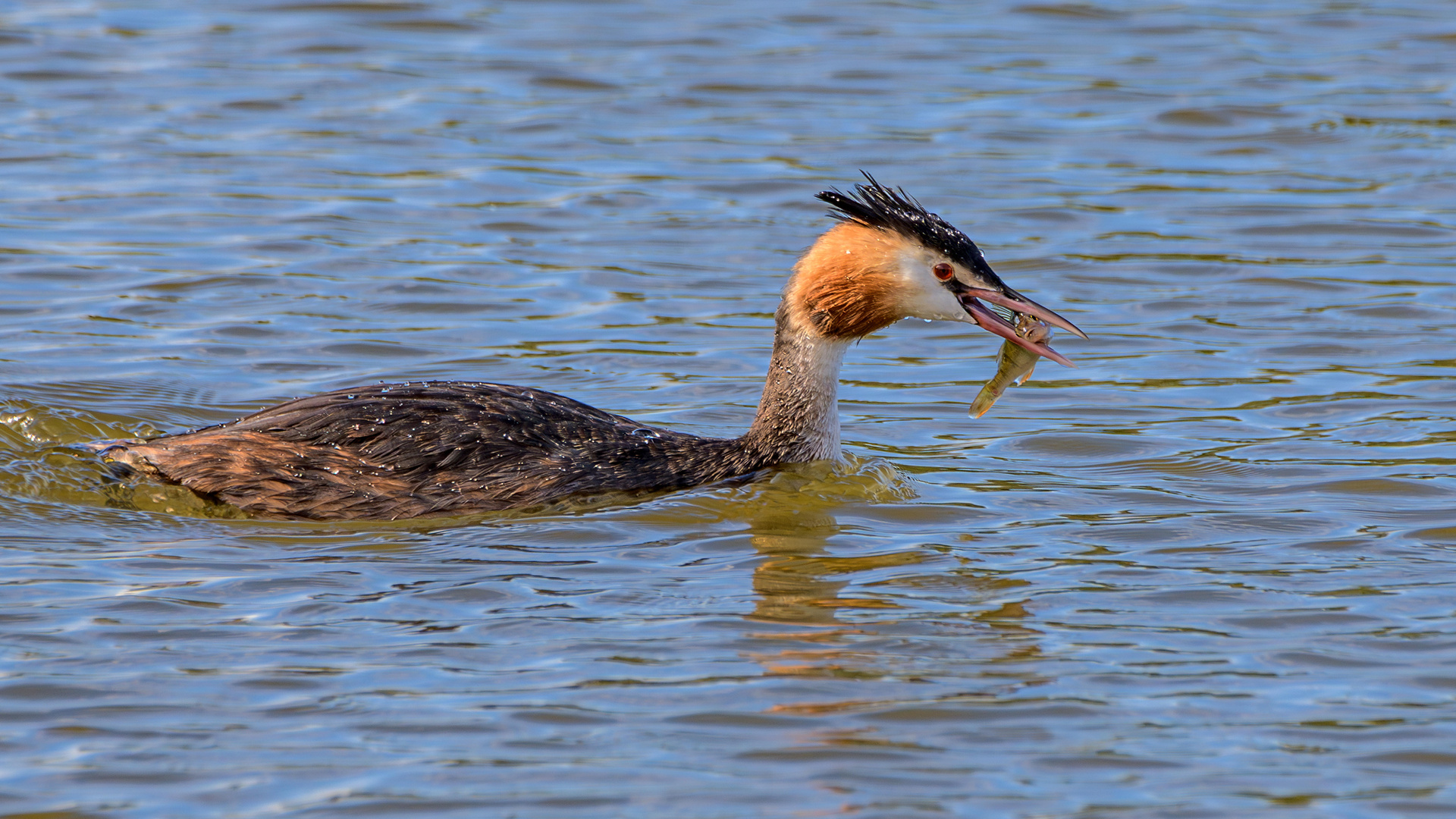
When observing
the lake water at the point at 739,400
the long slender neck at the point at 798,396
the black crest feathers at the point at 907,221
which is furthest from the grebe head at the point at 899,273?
the lake water at the point at 739,400

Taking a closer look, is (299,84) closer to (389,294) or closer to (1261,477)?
(389,294)

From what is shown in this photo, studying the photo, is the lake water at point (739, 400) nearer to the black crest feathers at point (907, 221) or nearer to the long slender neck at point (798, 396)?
the long slender neck at point (798, 396)

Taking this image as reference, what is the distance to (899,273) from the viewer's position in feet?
29.4

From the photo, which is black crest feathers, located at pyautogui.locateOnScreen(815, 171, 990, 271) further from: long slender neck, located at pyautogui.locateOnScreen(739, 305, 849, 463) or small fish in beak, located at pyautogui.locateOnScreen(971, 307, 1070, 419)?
long slender neck, located at pyautogui.locateOnScreen(739, 305, 849, 463)

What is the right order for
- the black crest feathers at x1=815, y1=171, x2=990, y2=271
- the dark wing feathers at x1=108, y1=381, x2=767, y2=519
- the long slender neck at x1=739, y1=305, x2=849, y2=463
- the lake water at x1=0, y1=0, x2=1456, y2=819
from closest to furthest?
the lake water at x1=0, y1=0, x2=1456, y2=819 < the dark wing feathers at x1=108, y1=381, x2=767, y2=519 < the black crest feathers at x1=815, y1=171, x2=990, y2=271 < the long slender neck at x1=739, y1=305, x2=849, y2=463

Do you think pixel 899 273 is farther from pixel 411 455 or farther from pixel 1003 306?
pixel 411 455

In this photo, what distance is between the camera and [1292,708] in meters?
6.68

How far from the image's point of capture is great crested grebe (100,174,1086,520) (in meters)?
8.59

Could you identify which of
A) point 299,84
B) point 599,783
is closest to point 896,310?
Answer: point 599,783

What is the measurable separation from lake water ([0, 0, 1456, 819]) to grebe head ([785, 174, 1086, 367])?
0.79m

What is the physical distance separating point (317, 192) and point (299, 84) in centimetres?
278

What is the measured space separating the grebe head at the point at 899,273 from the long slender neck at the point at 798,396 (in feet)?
0.61

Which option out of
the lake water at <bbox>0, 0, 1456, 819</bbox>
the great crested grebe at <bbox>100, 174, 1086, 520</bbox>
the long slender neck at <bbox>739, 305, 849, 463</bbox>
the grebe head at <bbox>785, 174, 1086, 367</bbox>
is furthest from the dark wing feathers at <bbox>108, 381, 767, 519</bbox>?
the grebe head at <bbox>785, 174, 1086, 367</bbox>

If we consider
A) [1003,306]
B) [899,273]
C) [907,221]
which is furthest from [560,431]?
[1003,306]
